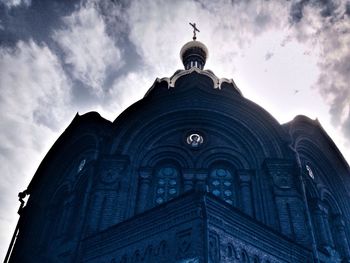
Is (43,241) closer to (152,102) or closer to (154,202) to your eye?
(154,202)

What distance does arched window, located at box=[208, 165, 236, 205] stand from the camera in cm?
1188

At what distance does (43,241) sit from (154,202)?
4.35 meters

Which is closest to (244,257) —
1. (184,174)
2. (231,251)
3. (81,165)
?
(231,251)

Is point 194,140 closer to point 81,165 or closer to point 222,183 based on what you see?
point 222,183

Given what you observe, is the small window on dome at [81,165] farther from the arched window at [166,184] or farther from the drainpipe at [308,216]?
the drainpipe at [308,216]

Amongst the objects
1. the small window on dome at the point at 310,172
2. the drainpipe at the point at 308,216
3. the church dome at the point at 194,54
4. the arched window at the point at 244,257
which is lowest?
the arched window at the point at 244,257

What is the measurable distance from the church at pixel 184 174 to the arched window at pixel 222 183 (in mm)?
33

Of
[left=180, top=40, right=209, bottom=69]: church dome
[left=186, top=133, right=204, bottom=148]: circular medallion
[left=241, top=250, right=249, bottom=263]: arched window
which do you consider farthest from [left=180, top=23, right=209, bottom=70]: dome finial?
[left=241, top=250, right=249, bottom=263]: arched window

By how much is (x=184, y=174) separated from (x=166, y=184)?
0.68m

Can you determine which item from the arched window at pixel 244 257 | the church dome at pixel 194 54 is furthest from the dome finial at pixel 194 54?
the arched window at pixel 244 257

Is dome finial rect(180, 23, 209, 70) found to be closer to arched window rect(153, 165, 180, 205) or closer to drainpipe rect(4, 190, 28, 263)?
arched window rect(153, 165, 180, 205)

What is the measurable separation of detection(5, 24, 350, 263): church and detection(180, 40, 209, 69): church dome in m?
4.66

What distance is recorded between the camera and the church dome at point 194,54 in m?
19.7

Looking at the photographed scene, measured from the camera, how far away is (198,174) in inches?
479
